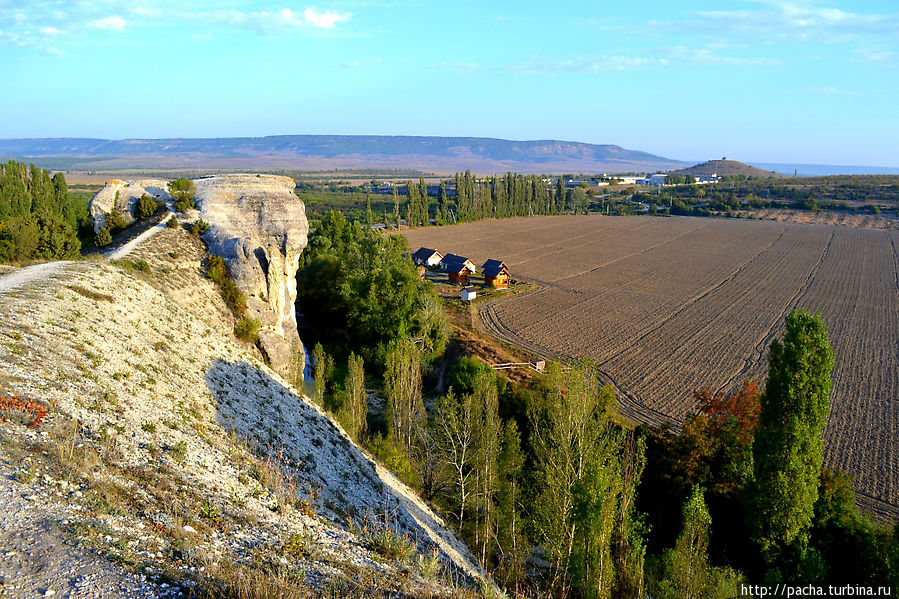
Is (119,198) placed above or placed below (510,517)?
above

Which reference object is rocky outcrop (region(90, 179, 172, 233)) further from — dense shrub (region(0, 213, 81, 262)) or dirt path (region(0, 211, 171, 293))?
dirt path (region(0, 211, 171, 293))

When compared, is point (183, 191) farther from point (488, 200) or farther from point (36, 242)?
point (488, 200)

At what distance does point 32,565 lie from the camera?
295 inches

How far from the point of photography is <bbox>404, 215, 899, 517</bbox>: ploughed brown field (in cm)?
3116

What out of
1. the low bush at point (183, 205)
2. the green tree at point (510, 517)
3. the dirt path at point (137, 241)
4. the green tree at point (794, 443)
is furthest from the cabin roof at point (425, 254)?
the green tree at point (794, 443)

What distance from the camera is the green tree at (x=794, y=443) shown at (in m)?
16.7

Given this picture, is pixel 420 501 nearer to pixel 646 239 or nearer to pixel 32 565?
pixel 32 565

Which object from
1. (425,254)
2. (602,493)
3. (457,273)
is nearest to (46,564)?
(602,493)

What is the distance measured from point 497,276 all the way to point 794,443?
47.3 meters

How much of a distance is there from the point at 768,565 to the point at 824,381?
6.32m

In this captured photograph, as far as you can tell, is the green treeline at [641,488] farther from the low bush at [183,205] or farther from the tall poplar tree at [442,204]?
the tall poplar tree at [442,204]

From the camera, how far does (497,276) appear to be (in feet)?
207

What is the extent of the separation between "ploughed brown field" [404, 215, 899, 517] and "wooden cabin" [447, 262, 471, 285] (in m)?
7.63

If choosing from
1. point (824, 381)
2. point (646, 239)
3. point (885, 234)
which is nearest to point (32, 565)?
point (824, 381)
